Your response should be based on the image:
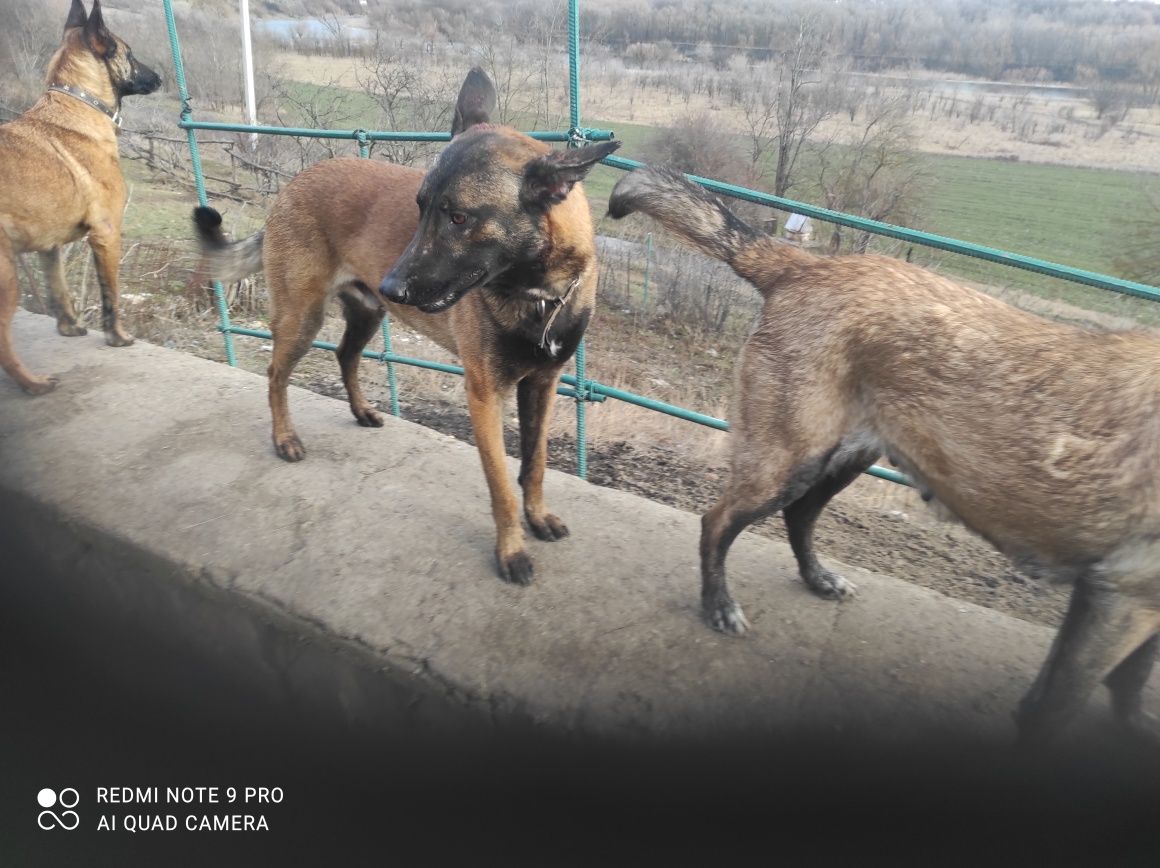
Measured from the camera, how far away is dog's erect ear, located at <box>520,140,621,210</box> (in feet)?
7.88

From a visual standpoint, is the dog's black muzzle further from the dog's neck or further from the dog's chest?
the dog's chest

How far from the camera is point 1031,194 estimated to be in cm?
1423

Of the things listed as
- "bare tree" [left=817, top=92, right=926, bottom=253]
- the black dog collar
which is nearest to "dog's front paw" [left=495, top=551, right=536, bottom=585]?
the black dog collar

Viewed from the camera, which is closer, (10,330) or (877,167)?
(10,330)

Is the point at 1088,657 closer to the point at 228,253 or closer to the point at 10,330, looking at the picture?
the point at 228,253

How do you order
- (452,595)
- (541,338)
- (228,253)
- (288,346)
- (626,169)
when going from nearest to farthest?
(541,338) < (452,595) < (626,169) < (288,346) < (228,253)

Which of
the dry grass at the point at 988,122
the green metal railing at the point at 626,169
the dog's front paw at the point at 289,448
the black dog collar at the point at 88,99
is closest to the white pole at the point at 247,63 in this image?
the dry grass at the point at 988,122

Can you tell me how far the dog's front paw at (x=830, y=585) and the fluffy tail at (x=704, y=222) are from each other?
1.12 m

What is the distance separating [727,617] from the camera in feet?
8.93

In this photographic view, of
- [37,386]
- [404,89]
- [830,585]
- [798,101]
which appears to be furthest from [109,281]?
[798,101]

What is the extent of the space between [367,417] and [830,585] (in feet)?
8.70

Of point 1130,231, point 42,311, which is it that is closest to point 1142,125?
point 1130,231

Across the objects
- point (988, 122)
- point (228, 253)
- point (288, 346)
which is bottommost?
point (288, 346)

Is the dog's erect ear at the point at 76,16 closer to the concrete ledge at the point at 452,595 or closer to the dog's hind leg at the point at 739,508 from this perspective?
the concrete ledge at the point at 452,595
